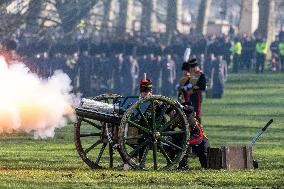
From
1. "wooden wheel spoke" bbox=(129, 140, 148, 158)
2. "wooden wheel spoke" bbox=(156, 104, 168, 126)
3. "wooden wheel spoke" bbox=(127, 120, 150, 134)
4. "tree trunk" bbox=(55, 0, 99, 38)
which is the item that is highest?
"tree trunk" bbox=(55, 0, 99, 38)

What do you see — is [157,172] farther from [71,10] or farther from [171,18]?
[171,18]

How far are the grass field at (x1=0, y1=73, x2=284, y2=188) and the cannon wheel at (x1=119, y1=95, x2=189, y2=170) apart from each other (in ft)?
1.06

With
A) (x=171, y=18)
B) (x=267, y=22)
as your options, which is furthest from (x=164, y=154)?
(x=171, y=18)

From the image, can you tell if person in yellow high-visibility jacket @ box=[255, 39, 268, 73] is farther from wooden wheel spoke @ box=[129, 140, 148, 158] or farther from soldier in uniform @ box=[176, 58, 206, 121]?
wooden wheel spoke @ box=[129, 140, 148, 158]

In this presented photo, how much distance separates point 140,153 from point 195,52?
38.2 metres

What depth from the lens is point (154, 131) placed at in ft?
67.5

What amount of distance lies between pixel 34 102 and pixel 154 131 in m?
2.88

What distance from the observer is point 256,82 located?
53406 millimetres

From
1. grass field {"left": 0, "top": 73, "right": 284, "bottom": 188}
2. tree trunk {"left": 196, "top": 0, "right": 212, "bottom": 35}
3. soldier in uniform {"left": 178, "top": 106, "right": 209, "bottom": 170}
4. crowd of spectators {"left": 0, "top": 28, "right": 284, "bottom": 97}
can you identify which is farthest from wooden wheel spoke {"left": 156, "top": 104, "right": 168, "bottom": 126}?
tree trunk {"left": 196, "top": 0, "right": 212, "bottom": 35}

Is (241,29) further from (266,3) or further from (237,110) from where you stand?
(237,110)

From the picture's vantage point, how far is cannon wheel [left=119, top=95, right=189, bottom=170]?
20.3 meters

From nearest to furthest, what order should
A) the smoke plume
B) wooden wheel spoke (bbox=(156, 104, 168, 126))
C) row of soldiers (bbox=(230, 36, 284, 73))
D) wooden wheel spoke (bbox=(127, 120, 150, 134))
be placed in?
wooden wheel spoke (bbox=(127, 120, 150, 134)) < wooden wheel spoke (bbox=(156, 104, 168, 126)) < the smoke plume < row of soldiers (bbox=(230, 36, 284, 73))

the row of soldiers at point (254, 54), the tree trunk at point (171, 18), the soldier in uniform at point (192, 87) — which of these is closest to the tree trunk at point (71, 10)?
the row of soldiers at point (254, 54)

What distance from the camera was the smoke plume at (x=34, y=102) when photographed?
22.5 metres
